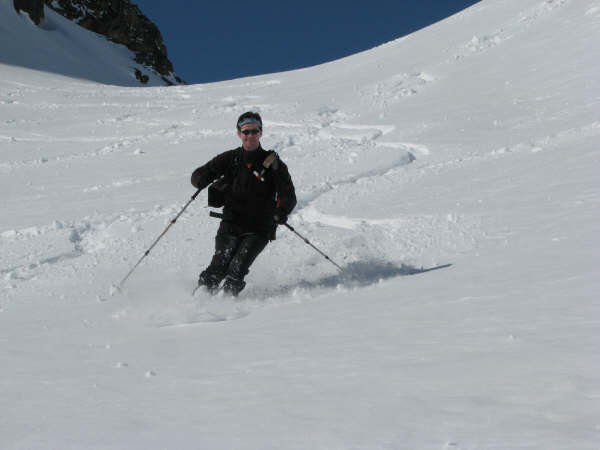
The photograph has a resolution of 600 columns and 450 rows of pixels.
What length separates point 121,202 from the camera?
8828 millimetres

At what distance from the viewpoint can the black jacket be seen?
5.60m

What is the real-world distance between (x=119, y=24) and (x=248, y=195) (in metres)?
54.3

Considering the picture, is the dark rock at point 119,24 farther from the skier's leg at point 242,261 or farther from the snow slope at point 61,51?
the skier's leg at point 242,261

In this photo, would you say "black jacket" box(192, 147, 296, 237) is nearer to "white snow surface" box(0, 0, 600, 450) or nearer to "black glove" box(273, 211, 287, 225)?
"black glove" box(273, 211, 287, 225)

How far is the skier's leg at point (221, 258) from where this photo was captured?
540cm

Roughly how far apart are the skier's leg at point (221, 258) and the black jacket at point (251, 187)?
13cm

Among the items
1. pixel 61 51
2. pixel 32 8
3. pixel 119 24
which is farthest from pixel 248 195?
pixel 119 24

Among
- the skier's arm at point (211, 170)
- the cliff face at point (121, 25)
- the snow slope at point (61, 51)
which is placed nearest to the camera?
the skier's arm at point (211, 170)

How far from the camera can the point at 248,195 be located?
18.4 feet

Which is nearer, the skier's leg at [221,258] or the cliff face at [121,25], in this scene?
the skier's leg at [221,258]

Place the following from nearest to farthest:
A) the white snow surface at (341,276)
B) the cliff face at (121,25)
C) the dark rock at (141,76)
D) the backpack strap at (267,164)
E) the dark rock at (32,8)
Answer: the white snow surface at (341,276) < the backpack strap at (267,164) < the dark rock at (32,8) < the dark rock at (141,76) < the cliff face at (121,25)

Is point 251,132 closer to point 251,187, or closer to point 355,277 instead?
point 251,187

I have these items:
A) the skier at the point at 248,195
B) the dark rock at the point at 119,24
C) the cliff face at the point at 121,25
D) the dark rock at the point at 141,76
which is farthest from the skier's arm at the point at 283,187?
the dark rock at the point at 119,24

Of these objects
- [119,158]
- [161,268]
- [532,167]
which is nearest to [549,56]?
[532,167]
